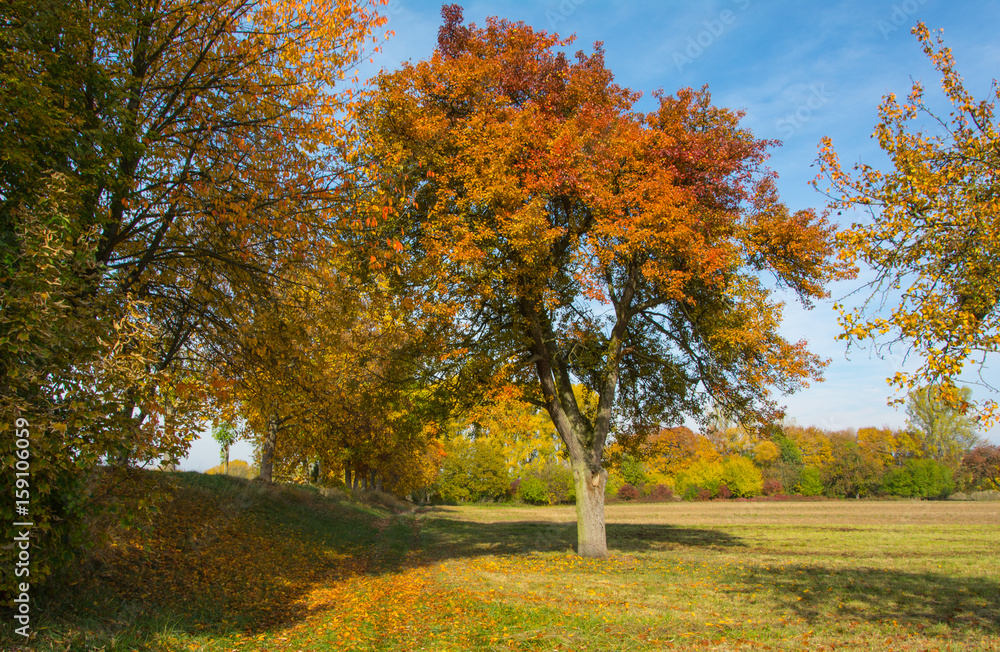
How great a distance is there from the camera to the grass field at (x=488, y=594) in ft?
19.5

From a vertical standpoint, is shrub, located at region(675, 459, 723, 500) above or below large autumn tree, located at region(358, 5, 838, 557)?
below

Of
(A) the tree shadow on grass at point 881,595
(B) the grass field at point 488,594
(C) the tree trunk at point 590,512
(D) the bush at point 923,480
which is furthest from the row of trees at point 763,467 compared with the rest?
(A) the tree shadow on grass at point 881,595

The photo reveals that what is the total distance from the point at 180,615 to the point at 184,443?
2.60 meters

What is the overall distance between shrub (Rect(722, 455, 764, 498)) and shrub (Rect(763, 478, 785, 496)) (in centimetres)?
58

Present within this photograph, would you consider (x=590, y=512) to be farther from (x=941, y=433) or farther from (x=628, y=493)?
(x=941, y=433)

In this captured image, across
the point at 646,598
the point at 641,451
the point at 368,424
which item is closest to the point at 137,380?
the point at 368,424

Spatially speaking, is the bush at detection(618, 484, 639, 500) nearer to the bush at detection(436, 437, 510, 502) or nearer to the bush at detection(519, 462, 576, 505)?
the bush at detection(519, 462, 576, 505)

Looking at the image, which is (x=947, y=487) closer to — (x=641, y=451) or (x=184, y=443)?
(x=641, y=451)

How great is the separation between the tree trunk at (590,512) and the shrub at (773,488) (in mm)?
44329

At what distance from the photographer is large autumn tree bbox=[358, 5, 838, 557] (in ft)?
38.5

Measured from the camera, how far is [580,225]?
13875mm

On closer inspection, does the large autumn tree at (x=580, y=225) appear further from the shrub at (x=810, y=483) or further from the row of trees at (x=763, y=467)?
the shrub at (x=810, y=483)

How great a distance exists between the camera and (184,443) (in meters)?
5.28

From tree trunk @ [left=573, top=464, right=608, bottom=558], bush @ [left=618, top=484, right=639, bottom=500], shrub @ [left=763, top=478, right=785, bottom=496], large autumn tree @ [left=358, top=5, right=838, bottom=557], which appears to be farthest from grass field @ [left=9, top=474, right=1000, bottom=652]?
bush @ [left=618, top=484, right=639, bottom=500]
